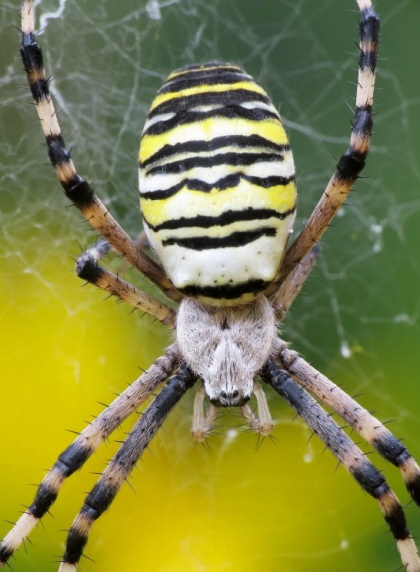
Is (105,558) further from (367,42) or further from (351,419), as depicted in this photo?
(367,42)

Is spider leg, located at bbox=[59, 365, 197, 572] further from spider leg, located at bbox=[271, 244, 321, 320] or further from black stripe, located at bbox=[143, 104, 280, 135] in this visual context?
black stripe, located at bbox=[143, 104, 280, 135]

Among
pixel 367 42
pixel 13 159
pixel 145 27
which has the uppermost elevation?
pixel 145 27

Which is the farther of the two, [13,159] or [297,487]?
[13,159]

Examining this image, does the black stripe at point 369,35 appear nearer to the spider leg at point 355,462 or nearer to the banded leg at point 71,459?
the spider leg at point 355,462

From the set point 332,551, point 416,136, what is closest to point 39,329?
point 332,551

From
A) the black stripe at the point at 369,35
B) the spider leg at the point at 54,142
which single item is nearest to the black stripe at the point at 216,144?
the spider leg at the point at 54,142

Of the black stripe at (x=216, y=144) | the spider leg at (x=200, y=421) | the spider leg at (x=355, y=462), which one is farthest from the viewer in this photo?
the spider leg at (x=200, y=421)

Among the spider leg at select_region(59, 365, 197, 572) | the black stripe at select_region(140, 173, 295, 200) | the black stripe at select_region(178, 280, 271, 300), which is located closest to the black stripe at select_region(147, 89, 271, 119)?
the black stripe at select_region(140, 173, 295, 200)

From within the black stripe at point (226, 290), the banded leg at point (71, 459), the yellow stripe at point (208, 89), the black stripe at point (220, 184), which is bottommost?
Answer: the banded leg at point (71, 459)
